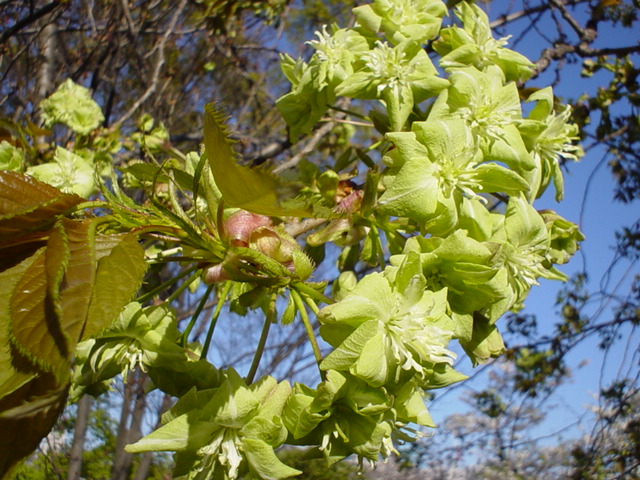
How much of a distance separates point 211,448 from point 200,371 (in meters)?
0.14

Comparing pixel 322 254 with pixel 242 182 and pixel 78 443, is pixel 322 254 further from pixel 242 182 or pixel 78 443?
pixel 78 443

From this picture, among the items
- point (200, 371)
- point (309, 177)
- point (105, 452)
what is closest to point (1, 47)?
point (309, 177)

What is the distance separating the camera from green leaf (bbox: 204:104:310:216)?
1.81ft

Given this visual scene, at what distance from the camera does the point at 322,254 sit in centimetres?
144

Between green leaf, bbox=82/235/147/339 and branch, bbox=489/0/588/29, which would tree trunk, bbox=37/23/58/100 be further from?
green leaf, bbox=82/235/147/339

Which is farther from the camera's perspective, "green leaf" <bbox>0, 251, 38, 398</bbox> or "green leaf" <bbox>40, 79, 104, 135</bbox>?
"green leaf" <bbox>40, 79, 104, 135</bbox>

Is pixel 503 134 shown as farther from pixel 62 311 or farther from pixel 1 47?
pixel 1 47

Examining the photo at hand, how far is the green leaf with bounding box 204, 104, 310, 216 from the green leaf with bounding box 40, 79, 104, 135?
2.46 metres

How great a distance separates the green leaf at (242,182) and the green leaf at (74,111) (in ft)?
8.08

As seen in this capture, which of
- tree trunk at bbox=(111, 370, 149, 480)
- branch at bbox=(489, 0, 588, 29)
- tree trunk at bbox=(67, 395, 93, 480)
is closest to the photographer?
branch at bbox=(489, 0, 588, 29)

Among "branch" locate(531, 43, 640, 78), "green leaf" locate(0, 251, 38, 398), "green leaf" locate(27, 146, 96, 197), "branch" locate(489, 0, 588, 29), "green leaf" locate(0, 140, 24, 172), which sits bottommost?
"green leaf" locate(0, 251, 38, 398)

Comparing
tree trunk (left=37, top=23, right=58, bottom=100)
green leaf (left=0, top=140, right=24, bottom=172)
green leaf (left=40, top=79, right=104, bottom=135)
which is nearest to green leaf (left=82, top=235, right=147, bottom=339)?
green leaf (left=0, top=140, right=24, bottom=172)

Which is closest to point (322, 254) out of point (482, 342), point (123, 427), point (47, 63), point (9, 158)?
point (482, 342)

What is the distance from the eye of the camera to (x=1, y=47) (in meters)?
3.24
